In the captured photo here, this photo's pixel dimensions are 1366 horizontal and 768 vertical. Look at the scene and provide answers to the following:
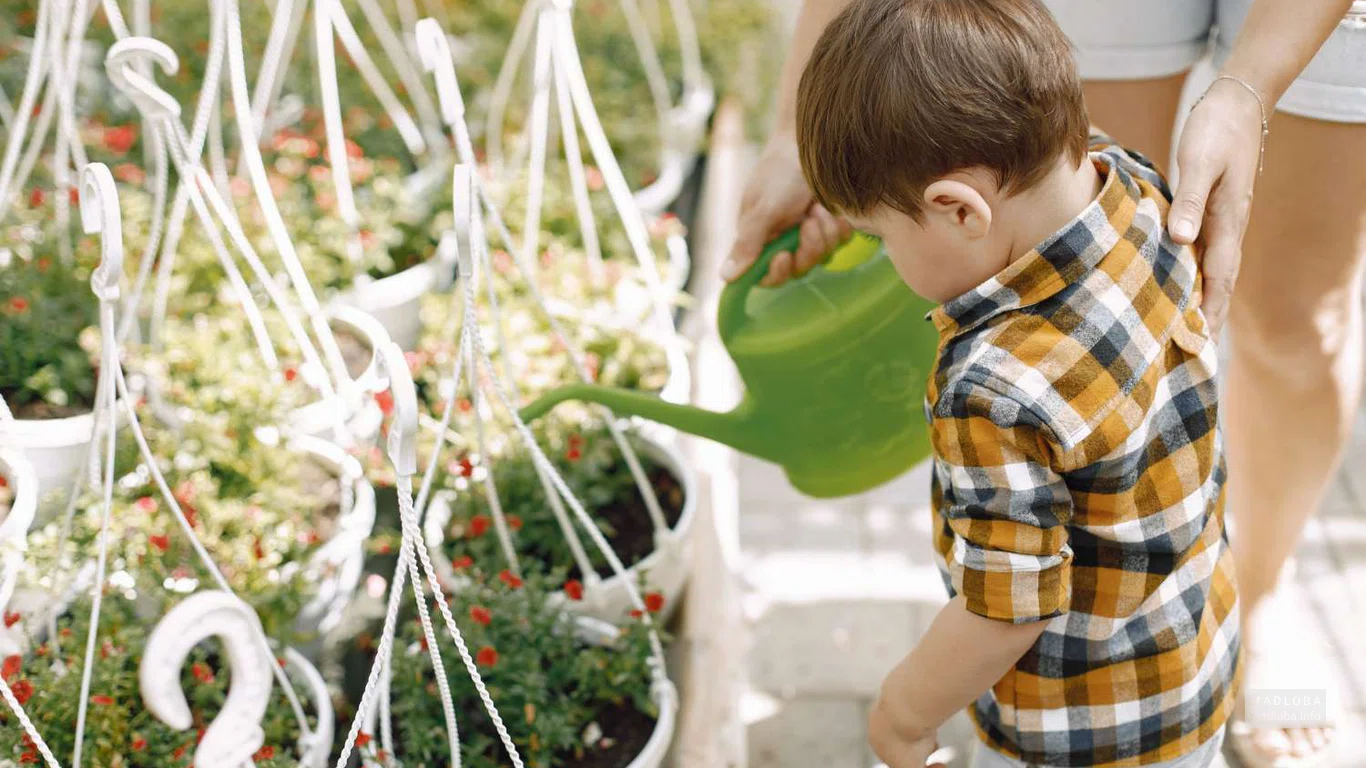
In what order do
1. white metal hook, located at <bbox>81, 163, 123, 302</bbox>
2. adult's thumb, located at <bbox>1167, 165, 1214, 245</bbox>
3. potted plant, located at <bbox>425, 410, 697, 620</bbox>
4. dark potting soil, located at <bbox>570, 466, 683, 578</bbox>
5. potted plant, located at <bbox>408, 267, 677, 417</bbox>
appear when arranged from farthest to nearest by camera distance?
potted plant, located at <bbox>408, 267, 677, 417</bbox>
dark potting soil, located at <bbox>570, 466, 683, 578</bbox>
potted plant, located at <bbox>425, 410, 697, 620</bbox>
white metal hook, located at <bbox>81, 163, 123, 302</bbox>
adult's thumb, located at <bbox>1167, 165, 1214, 245</bbox>

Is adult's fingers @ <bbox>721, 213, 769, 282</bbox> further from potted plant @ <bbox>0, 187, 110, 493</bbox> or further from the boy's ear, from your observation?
potted plant @ <bbox>0, 187, 110, 493</bbox>

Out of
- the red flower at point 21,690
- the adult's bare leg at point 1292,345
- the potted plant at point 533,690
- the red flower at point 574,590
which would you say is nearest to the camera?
the red flower at point 21,690

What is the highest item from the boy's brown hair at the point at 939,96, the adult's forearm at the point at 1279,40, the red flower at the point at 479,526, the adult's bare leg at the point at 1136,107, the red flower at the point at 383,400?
the boy's brown hair at the point at 939,96

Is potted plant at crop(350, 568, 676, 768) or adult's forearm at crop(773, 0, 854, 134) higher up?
adult's forearm at crop(773, 0, 854, 134)

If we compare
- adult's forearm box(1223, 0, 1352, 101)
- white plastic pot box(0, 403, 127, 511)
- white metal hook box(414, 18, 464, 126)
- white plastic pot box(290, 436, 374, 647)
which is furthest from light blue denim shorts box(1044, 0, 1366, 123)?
white plastic pot box(0, 403, 127, 511)

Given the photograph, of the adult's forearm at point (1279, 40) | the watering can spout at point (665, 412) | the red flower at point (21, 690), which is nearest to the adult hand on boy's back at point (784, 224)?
the watering can spout at point (665, 412)

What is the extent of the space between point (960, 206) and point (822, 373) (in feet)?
1.37

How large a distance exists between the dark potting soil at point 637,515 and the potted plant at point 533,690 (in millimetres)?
225

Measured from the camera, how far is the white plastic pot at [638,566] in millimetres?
1670

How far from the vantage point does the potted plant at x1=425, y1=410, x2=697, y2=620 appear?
171cm

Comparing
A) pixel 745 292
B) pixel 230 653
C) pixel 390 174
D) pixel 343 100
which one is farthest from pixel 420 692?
pixel 343 100

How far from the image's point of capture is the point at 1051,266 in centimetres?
96

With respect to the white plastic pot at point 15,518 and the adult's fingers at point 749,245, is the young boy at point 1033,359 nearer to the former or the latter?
the adult's fingers at point 749,245

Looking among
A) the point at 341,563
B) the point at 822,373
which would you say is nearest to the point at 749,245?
the point at 822,373
